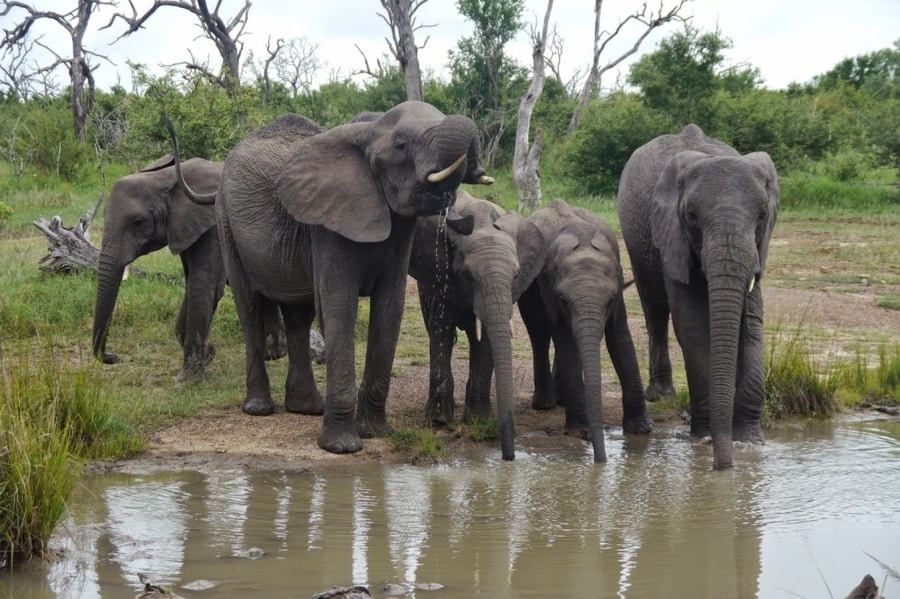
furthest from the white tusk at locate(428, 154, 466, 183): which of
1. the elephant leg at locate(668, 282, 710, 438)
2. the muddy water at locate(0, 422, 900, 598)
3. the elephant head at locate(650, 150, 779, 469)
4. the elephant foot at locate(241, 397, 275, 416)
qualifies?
the elephant foot at locate(241, 397, 275, 416)

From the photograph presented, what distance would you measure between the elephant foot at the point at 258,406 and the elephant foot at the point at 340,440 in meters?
0.94

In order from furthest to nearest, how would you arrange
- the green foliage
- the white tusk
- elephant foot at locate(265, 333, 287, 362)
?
the green foliage, elephant foot at locate(265, 333, 287, 362), the white tusk

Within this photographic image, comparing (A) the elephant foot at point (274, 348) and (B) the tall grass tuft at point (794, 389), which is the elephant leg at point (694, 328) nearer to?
(B) the tall grass tuft at point (794, 389)

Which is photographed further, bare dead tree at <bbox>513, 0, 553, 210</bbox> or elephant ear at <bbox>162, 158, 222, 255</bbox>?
bare dead tree at <bbox>513, 0, 553, 210</bbox>

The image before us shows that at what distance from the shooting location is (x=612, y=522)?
5715 millimetres

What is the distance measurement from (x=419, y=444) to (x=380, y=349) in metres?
0.61

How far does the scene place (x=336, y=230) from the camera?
6773 mm

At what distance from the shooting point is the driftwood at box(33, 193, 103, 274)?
1155 cm

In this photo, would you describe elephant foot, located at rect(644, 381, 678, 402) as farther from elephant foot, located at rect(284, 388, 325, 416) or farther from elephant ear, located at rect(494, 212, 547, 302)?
elephant foot, located at rect(284, 388, 325, 416)

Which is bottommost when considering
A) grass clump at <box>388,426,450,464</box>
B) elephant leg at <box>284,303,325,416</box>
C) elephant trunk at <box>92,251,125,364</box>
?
grass clump at <box>388,426,450,464</box>

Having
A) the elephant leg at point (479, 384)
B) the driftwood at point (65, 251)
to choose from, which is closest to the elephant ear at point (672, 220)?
the elephant leg at point (479, 384)

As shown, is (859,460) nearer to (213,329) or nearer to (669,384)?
(669,384)

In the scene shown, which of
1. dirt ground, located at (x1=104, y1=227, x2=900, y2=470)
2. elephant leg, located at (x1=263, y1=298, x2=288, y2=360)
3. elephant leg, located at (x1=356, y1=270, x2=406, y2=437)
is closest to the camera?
dirt ground, located at (x1=104, y1=227, x2=900, y2=470)

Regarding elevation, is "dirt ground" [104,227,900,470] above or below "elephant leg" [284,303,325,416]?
below
